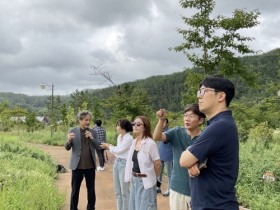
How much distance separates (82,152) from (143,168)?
1970 mm

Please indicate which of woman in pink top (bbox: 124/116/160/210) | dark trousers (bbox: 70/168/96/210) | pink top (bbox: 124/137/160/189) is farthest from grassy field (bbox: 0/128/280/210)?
pink top (bbox: 124/137/160/189)

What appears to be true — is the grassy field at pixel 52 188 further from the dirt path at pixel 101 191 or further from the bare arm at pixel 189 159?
the bare arm at pixel 189 159

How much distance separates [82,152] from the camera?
682 cm

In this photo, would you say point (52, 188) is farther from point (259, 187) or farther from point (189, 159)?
point (189, 159)

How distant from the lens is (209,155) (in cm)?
262

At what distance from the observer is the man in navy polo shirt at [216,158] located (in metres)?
2.60

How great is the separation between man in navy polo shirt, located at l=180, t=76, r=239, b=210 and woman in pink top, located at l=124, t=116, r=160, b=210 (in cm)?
234

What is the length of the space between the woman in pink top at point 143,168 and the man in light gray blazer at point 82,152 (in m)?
1.59

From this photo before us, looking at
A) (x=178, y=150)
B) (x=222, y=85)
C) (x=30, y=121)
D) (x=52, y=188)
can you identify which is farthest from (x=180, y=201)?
(x=30, y=121)

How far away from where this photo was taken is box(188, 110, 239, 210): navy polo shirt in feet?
8.52

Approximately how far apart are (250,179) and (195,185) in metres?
5.88

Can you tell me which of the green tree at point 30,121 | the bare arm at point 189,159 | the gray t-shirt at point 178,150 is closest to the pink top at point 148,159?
the gray t-shirt at point 178,150

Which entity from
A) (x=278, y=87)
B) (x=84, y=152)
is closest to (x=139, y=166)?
(x=84, y=152)

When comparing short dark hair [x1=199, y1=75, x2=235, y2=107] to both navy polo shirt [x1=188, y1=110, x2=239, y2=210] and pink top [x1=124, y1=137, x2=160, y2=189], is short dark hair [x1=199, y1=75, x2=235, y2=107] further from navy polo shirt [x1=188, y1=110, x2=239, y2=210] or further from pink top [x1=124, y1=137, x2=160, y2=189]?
pink top [x1=124, y1=137, x2=160, y2=189]
